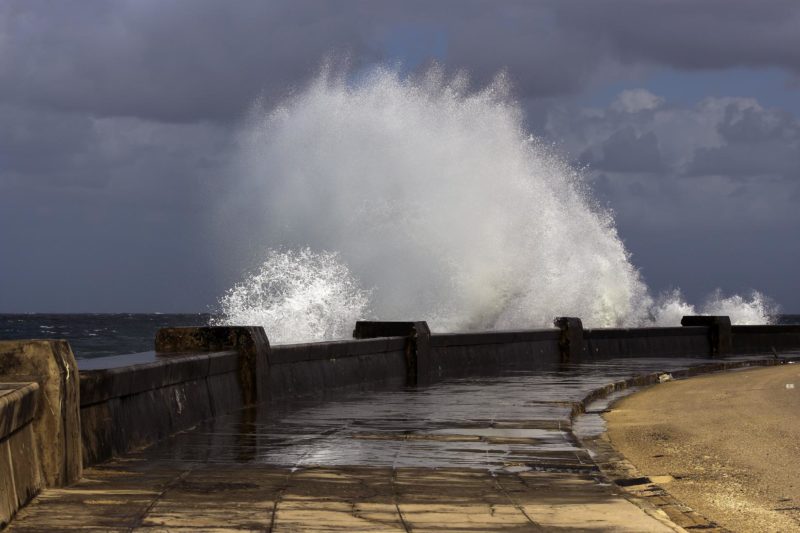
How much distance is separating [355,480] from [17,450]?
7.27ft

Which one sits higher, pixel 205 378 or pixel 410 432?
pixel 205 378

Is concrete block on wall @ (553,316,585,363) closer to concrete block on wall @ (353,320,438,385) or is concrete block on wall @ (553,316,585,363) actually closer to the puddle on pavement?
concrete block on wall @ (353,320,438,385)

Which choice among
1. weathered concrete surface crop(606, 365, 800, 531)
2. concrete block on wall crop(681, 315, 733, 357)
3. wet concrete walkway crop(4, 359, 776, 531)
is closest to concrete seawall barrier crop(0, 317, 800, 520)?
wet concrete walkway crop(4, 359, 776, 531)

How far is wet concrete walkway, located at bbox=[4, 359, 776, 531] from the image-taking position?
6773mm

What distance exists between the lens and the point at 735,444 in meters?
11.8

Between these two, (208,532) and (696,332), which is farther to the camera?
(696,332)

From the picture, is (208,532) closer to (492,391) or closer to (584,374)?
(492,391)

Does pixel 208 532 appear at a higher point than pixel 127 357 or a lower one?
lower

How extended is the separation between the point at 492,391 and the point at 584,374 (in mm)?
4683

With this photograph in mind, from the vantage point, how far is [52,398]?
7734mm

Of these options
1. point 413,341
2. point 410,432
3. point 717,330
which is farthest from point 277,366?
point 717,330

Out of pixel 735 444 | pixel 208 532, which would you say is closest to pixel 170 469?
pixel 208 532

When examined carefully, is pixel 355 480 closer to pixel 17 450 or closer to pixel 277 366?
pixel 17 450

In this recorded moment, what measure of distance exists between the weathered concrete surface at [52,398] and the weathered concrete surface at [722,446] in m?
4.04
